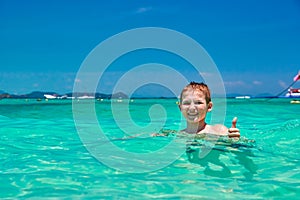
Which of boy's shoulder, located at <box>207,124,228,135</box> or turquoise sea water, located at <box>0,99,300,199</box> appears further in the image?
boy's shoulder, located at <box>207,124,228,135</box>

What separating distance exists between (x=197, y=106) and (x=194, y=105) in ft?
0.22

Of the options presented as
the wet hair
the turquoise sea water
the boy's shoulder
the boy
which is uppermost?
the wet hair

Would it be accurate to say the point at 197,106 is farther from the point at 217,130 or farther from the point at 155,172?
the point at 155,172

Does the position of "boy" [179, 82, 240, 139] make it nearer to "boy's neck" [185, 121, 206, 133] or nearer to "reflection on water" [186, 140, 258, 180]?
"boy's neck" [185, 121, 206, 133]

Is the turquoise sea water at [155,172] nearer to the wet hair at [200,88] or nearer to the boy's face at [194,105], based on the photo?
the boy's face at [194,105]

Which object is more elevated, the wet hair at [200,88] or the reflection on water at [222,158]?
the wet hair at [200,88]

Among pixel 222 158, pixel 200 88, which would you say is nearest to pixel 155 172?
pixel 222 158

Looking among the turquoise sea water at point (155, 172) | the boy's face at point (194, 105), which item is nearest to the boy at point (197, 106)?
the boy's face at point (194, 105)

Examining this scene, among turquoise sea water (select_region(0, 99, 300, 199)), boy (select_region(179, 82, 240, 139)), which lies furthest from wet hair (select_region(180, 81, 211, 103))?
turquoise sea water (select_region(0, 99, 300, 199))

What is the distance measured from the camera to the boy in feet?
23.7

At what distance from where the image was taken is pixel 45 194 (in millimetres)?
4152

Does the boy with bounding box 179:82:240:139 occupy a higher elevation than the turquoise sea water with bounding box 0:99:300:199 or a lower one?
higher

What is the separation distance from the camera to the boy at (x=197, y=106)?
7.21 m

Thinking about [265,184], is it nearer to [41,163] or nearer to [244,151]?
[244,151]
